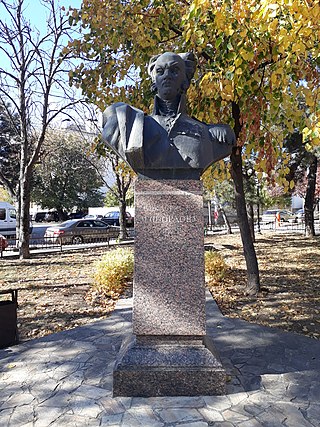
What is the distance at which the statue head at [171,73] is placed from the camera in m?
3.51

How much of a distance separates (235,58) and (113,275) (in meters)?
5.30

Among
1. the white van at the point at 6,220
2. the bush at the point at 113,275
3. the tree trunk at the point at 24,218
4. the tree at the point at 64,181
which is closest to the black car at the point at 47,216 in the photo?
the tree at the point at 64,181

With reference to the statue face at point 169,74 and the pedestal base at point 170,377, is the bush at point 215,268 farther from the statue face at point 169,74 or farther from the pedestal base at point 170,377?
the statue face at point 169,74

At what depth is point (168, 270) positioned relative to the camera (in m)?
3.47

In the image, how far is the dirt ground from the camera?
5.87 meters

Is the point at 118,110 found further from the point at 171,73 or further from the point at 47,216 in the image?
the point at 47,216

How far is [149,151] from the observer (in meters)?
3.48

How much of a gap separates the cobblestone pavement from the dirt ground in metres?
1.03

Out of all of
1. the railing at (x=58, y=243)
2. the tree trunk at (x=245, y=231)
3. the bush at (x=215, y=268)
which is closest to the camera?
the tree trunk at (x=245, y=231)

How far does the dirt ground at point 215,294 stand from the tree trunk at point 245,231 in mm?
253

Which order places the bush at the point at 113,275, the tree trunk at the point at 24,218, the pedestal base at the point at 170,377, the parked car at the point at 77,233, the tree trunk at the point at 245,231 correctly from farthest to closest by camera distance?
the parked car at the point at 77,233 → the tree trunk at the point at 24,218 → the bush at the point at 113,275 → the tree trunk at the point at 245,231 → the pedestal base at the point at 170,377

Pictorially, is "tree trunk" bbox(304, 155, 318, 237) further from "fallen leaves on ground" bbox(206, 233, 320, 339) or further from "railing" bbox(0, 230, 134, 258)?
"railing" bbox(0, 230, 134, 258)

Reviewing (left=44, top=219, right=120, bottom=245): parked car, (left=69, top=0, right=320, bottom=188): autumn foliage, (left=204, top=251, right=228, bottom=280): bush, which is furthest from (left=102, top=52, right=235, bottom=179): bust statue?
(left=44, top=219, right=120, bottom=245): parked car

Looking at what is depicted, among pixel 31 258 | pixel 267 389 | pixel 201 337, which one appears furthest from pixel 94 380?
pixel 31 258
